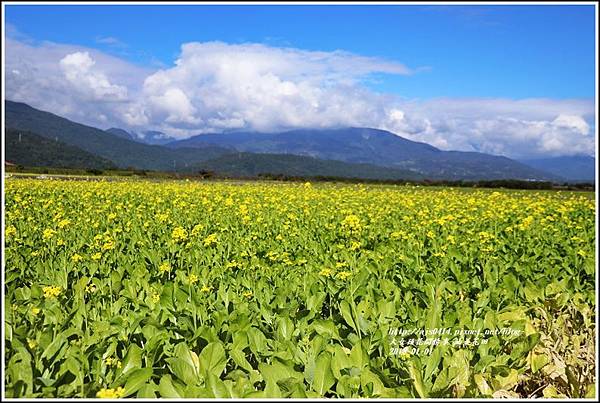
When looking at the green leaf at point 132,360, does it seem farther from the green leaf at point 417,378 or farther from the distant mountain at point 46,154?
the distant mountain at point 46,154

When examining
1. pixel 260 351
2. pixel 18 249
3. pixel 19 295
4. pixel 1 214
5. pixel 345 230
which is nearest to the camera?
pixel 1 214

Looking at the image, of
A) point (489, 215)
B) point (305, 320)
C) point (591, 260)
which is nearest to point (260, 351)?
point (305, 320)

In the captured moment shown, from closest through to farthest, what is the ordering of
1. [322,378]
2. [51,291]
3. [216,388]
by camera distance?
[216,388]
[322,378]
[51,291]

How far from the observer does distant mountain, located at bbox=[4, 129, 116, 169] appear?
126 meters

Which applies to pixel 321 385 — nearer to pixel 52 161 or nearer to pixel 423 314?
pixel 423 314

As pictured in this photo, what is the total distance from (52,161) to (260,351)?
141295mm

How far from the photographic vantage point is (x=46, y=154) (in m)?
133

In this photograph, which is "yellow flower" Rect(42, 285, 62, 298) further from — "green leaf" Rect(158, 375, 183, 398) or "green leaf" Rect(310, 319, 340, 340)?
"green leaf" Rect(310, 319, 340, 340)

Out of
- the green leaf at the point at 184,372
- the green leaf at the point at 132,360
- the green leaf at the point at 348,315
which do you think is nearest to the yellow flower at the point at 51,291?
the green leaf at the point at 132,360

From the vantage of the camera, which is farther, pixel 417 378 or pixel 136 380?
pixel 417 378

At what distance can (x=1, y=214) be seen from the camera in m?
1.98

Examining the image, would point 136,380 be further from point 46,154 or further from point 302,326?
point 46,154

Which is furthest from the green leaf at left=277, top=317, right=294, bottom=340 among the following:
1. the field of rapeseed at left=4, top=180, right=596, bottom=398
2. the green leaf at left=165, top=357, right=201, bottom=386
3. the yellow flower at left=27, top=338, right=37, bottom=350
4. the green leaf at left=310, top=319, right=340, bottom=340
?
the yellow flower at left=27, top=338, right=37, bottom=350

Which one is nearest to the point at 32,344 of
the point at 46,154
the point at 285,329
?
the point at 285,329
